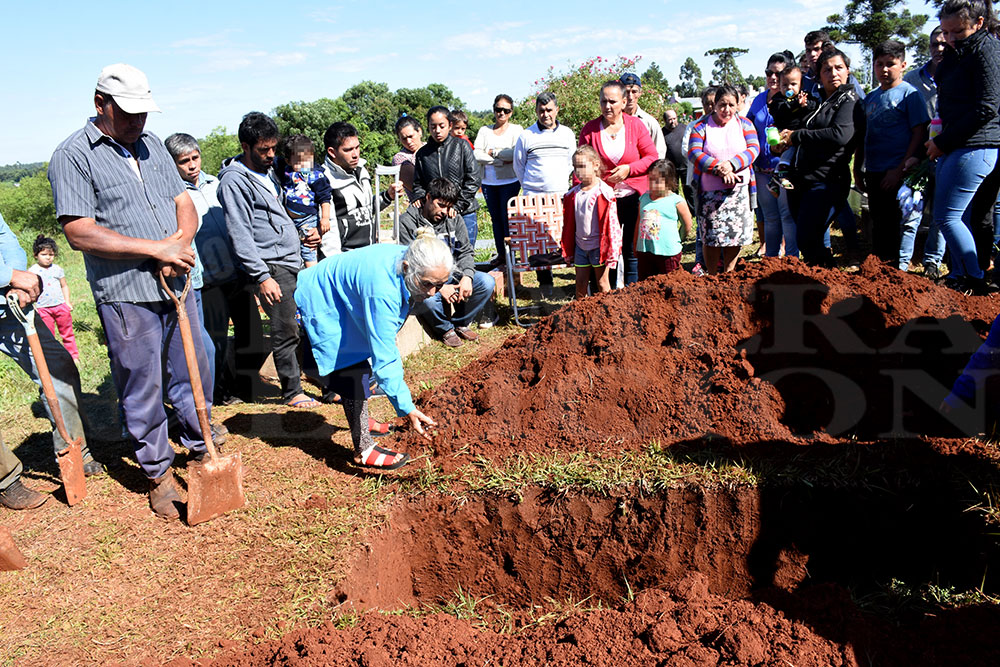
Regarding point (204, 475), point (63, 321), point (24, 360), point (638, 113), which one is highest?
point (638, 113)

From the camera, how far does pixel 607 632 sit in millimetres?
2773

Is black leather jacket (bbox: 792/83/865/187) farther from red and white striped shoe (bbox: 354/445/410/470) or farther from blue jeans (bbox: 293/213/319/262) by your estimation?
red and white striped shoe (bbox: 354/445/410/470)

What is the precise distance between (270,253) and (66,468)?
1.89m

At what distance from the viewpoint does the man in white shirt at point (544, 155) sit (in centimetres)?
708

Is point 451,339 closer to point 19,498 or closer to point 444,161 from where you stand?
point 444,161

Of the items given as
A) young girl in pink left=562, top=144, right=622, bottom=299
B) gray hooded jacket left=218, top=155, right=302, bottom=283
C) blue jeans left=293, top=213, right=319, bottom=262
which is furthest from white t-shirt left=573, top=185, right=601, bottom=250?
gray hooded jacket left=218, top=155, right=302, bottom=283

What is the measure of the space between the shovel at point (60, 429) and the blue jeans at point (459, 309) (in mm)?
3050

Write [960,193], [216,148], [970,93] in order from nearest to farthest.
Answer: [970,93] < [960,193] < [216,148]

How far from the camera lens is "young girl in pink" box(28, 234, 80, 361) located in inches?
264

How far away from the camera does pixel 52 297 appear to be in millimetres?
6750

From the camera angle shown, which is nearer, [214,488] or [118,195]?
[118,195]

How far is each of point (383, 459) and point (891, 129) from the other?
5.08 metres

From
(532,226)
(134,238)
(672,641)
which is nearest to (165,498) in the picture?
(134,238)

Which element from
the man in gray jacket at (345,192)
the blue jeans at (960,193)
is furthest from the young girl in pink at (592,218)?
the blue jeans at (960,193)
